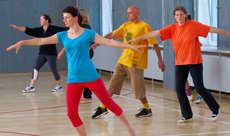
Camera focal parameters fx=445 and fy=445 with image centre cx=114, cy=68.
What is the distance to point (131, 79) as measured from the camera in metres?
6.06

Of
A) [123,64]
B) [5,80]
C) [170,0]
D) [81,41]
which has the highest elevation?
[170,0]

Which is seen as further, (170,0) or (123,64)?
(170,0)

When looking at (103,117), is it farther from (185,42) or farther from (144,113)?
(185,42)

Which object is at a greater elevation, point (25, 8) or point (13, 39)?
point (25, 8)

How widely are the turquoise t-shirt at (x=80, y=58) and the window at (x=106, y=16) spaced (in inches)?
320

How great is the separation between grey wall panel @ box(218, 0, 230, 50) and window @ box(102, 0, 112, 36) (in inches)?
191

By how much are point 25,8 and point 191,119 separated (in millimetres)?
8045

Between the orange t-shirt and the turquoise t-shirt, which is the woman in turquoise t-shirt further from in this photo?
the orange t-shirt

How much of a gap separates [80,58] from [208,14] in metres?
4.85

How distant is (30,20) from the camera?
12.7 meters

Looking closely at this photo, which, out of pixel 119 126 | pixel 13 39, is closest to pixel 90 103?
pixel 119 126

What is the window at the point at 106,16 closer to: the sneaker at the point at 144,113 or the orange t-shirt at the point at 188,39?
the sneaker at the point at 144,113

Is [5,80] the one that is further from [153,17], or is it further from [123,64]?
[123,64]

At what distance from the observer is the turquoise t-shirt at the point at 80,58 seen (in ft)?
14.0
